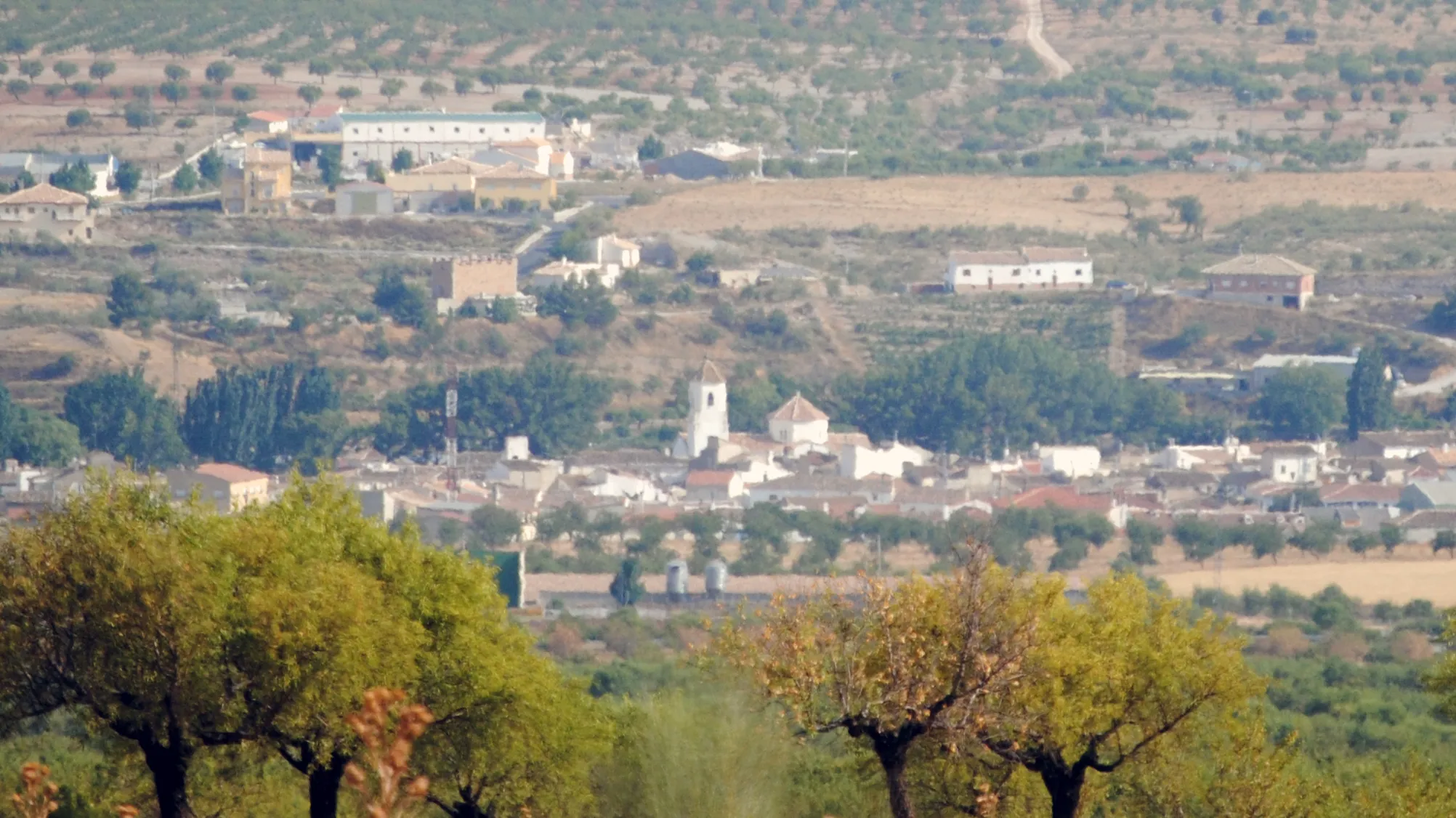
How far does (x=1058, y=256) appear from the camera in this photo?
3100 inches

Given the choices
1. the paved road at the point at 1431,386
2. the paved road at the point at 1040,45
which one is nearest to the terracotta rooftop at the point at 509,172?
the paved road at the point at 1431,386

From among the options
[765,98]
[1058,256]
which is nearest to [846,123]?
[765,98]

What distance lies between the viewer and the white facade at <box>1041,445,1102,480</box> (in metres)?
64.1

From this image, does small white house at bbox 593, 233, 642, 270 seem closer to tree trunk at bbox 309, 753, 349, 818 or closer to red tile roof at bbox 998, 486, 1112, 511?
red tile roof at bbox 998, 486, 1112, 511

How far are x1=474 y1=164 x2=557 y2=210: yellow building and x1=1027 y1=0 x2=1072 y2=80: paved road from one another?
93.3 feet

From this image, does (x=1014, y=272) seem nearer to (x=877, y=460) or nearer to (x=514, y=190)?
(x=514, y=190)

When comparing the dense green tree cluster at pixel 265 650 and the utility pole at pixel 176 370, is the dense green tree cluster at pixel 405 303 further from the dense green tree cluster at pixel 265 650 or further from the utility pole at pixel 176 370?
the dense green tree cluster at pixel 265 650

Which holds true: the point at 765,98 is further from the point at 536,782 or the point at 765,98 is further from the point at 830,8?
the point at 536,782

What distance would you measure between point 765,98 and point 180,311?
121 feet

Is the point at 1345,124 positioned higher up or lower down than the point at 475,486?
higher up

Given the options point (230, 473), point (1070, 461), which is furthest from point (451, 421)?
point (1070, 461)

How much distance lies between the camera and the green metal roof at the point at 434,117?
91.2m

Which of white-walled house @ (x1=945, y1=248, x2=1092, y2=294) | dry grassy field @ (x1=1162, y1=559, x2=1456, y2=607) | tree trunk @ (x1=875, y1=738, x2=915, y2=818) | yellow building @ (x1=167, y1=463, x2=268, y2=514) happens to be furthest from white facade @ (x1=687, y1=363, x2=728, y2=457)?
tree trunk @ (x1=875, y1=738, x2=915, y2=818)

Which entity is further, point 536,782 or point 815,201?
point 815,201
